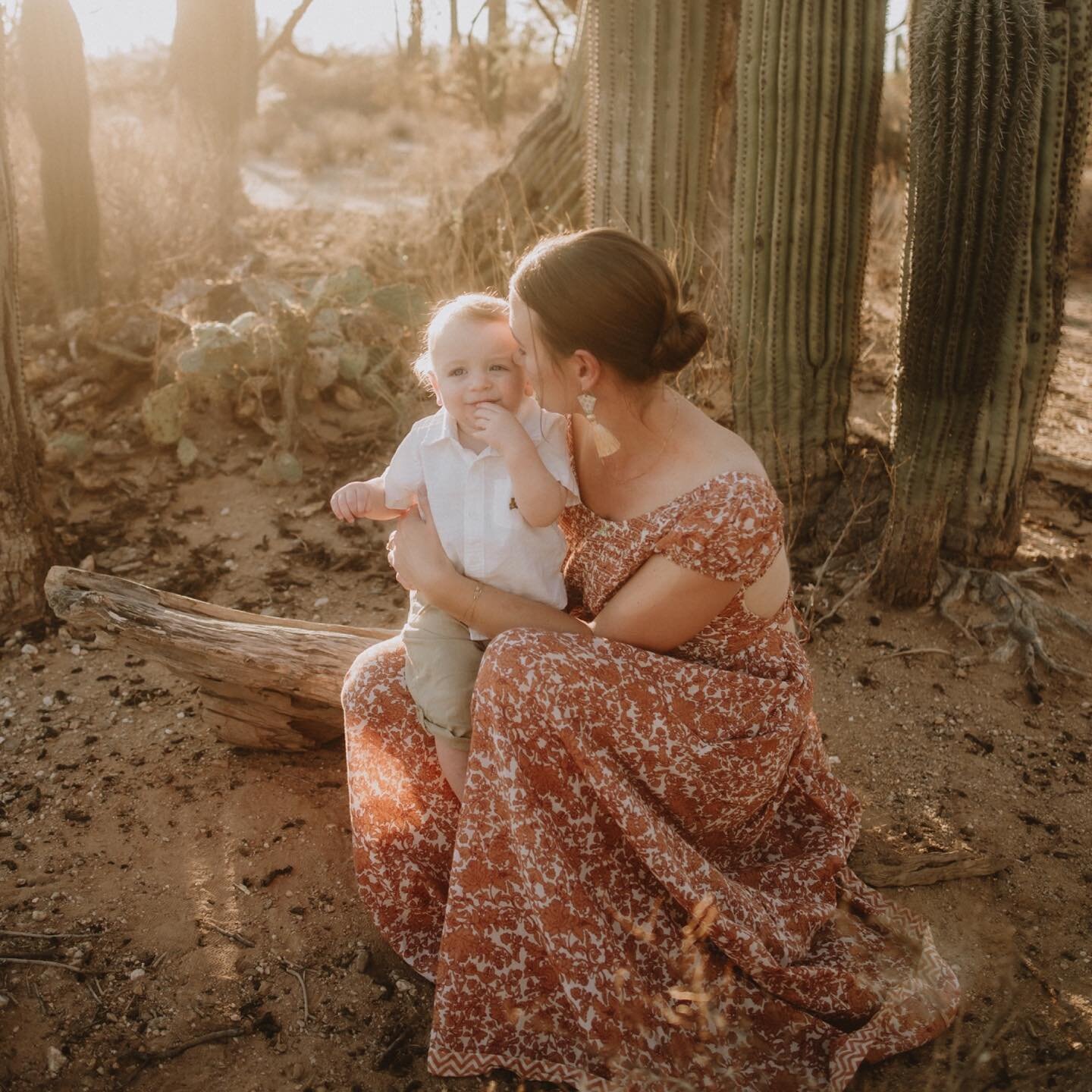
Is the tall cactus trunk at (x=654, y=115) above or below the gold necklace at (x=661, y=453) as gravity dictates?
above

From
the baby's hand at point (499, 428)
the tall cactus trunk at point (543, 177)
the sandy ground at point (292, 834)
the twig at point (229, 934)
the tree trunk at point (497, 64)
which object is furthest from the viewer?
the tree trunk at point (497, 64)

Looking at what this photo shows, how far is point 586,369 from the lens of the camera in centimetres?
218

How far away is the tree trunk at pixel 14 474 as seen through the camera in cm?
349

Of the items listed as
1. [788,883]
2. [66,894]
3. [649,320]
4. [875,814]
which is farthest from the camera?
[875,814]

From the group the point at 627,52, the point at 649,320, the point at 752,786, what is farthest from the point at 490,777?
the point at 627,52

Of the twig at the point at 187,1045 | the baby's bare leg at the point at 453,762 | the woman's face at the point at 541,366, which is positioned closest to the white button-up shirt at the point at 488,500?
the woman's face at the point at 541,366

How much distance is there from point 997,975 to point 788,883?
1.81ft

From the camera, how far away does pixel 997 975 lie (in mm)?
2521

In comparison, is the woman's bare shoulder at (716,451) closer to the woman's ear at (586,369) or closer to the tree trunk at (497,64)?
the woman's ear at (586,369)

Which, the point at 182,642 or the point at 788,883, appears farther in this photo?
the point at 182,642

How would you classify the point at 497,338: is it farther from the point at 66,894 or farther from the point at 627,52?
the point at 627,52

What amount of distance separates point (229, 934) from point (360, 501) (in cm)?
108

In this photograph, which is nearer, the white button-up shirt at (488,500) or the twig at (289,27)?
the white button-up shirt at (488,500)

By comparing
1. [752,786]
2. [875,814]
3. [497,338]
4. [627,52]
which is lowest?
[875,814]
